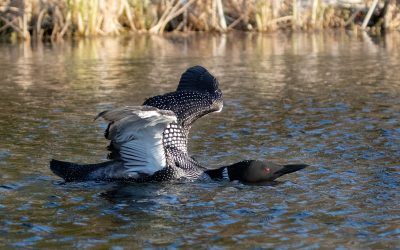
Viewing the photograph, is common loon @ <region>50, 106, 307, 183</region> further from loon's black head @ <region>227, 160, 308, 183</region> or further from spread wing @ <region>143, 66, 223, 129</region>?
spread wing @ <region>143, 66, 223, 129</region>

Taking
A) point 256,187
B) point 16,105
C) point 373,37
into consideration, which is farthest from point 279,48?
point 256,187

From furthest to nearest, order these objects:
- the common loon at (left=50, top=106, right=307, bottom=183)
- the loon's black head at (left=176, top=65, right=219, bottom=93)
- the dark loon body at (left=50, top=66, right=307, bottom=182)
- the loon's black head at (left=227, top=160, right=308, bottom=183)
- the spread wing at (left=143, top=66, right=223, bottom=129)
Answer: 1. the loon's black head at (left=176, top=65, right=219, bottom=93)
2. the spread wing at (left=143, top=66, right=223, bottom=129)
3. the loon's black head at (left=227, top=160, right=308, bottom=183)
4. the common loon at (left=50, top=106, right=307, bottom=183)
5. the dark loon body at (left=50, top=66, right=307, bottom=182)

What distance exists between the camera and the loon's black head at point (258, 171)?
7469 millimetres

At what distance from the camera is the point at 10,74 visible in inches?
567

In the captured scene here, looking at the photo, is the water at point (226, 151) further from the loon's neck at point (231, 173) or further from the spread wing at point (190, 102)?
the spread wing at point (190, 102)

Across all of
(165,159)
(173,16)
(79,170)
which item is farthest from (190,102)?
(173,16)

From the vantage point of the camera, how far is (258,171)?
7.49 metres

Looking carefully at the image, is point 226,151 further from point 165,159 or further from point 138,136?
point 138,136

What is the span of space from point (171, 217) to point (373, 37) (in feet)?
50.7

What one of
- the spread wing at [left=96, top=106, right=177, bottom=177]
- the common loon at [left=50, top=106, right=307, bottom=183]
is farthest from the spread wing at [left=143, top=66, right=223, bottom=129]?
the spread wing at [left=96, top=106, right=177, bottom=177]

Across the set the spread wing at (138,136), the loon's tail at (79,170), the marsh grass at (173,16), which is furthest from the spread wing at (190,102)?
the marsh grass at (173,16)

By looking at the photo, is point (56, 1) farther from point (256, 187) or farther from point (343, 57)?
point (256, 187)

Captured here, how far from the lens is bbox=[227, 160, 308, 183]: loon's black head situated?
24.5ft

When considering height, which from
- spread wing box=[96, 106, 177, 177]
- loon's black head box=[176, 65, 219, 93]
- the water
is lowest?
the water
